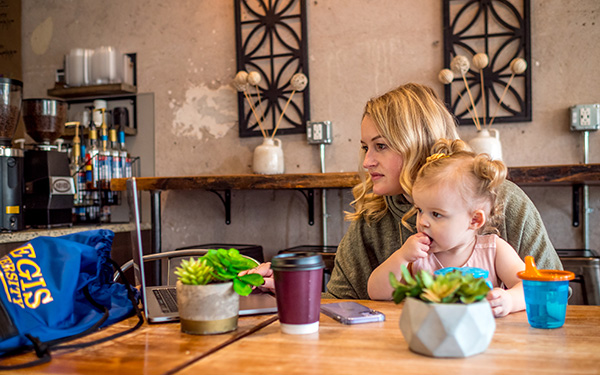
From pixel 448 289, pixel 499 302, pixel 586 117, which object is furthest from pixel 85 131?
pixel 448 289

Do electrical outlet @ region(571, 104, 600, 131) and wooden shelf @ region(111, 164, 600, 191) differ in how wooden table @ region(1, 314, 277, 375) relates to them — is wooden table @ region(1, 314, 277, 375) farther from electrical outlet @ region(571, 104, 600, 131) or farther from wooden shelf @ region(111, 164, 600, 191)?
electrical outlet @ region(571, 104, 600, 131)

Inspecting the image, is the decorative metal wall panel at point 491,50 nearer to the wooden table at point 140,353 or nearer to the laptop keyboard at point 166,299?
the laptop keyboard at point 166,299

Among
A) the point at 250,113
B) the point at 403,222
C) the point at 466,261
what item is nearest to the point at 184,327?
the point at 466,261

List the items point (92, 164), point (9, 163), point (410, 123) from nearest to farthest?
point (410, 123), point (9, 163), point (92, 164)

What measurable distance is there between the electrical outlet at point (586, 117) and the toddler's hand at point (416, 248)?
228 cm

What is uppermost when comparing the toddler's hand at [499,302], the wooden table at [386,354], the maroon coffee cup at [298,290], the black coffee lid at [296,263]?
the black coffee lid at [296,263]

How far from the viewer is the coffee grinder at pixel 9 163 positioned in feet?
8.28

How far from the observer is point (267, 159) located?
131 inches

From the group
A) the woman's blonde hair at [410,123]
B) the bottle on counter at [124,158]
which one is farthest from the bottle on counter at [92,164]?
the woman's blonde hair at [410,123]

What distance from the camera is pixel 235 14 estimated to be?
3.67 m

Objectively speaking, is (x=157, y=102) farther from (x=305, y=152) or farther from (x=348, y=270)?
(x=348, y=270)

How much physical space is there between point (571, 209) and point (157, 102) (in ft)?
8.84

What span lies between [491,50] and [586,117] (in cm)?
64

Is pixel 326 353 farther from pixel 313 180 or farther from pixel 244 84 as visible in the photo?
pixel 244 84
